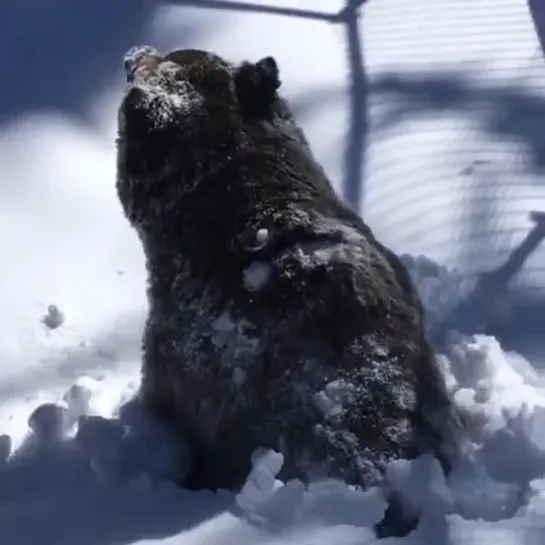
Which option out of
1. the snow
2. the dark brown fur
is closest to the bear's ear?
the dark brown fur

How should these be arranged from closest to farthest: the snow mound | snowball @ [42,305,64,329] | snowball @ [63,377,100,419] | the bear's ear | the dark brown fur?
1. the snow mound
2. the dark brown fur
3. the bear's ear
4. snowball @ [63,377,100,419]
5. snowball @ [42,305,64,329]

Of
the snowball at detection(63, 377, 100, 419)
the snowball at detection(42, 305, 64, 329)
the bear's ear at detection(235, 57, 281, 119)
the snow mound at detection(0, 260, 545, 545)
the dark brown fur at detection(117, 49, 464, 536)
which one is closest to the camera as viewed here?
the snow mound at detection(0, 260, 545, 545)

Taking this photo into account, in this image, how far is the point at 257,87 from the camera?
2949 millimetres

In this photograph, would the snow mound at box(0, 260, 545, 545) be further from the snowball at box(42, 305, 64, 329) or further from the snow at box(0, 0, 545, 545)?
the snowball at box(42, 305, 64, 329)

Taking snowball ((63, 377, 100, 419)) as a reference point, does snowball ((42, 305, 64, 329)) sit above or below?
above

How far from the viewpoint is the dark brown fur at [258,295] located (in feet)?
8.20

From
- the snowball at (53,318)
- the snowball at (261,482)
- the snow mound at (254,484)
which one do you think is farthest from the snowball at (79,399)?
the snowball at (261,482)

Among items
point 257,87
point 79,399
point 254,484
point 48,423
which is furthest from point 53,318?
point 254,484

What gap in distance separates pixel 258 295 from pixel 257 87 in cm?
57

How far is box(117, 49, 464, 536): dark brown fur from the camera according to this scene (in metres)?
2.50

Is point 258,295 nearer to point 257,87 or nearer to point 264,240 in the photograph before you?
point 264,240

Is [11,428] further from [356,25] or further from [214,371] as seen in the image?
[356,25]

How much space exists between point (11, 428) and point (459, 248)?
150 centimetres

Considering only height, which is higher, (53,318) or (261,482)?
(53,318)
